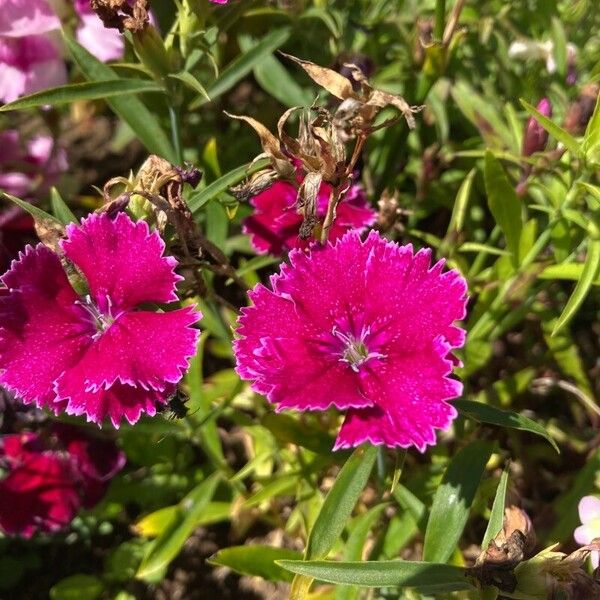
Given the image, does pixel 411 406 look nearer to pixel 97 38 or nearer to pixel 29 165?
pixel 97 38

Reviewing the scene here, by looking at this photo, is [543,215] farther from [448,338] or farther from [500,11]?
[448,338]

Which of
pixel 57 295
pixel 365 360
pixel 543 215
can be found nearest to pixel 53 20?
pixel 57 295

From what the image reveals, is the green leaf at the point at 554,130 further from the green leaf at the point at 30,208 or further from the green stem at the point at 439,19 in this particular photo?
the green leaf at the point at 30,208

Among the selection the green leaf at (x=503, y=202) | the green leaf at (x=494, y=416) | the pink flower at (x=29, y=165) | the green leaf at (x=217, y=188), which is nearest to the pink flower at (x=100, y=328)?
the green leaf at (x=217, y=188)

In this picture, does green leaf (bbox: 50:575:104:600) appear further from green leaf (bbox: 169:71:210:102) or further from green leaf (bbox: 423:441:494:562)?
green leaf (bbox: 169:71:210:102)

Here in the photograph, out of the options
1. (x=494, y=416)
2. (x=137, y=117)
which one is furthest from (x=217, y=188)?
(x=494, y=416)

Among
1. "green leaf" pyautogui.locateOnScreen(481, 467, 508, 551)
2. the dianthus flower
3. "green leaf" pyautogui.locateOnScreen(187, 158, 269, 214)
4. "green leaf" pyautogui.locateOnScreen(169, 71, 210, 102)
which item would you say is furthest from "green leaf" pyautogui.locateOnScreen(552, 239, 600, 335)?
the dianthus flower
